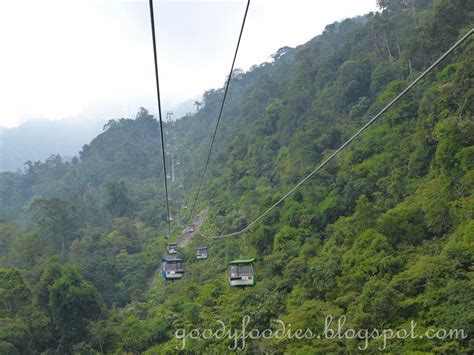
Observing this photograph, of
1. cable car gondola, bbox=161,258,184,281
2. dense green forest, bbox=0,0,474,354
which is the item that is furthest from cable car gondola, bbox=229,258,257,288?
cable car gondola, bbox=161,258,184,281

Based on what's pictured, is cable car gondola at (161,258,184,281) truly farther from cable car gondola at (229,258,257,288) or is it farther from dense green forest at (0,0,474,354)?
cable car gondola at (229,258,257,288)

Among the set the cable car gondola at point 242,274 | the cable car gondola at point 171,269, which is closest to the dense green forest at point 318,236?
the cable car gondola at point 242,274

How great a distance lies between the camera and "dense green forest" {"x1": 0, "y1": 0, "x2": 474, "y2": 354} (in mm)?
13508

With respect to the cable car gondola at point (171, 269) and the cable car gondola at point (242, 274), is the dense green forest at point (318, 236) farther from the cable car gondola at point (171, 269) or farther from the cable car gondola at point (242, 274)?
the cable car gondola at point (171, 269)

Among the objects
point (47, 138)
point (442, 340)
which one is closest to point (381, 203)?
point (442, 340)

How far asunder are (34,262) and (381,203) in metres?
21.1

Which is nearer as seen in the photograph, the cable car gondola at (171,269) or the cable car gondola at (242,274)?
the cable car gondola at (242,274)

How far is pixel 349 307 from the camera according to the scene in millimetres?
13828

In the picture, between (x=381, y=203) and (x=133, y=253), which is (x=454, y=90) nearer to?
(x=381, y=203)

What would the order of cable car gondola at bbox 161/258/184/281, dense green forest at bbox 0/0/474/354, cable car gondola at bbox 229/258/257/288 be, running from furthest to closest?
cable car gondola at bbox 161/258/184/281, cable car gondola at bbox 229/258/257/288, dense green forest at bbox 0/0/474/354

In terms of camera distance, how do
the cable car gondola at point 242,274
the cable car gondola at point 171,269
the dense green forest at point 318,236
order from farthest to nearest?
1. the cable car gondola at point 171,269
2. the cable car gondola at point 242,274
3. the dense green forest at point 318,236

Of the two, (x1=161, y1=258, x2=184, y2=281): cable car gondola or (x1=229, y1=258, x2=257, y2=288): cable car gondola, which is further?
(x1=161, y1=258, x2=184, y2=281): cable car gondola

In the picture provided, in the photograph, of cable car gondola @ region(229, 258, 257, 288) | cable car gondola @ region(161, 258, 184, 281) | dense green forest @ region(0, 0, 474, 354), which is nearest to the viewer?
dense green forest @ region(0, 0, 474, 354)

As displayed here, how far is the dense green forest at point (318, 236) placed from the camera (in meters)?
13.5
